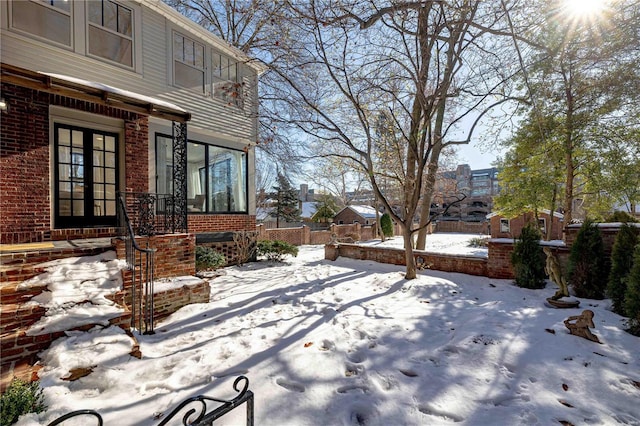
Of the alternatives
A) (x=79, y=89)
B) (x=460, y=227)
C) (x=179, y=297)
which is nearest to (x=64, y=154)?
(x=79, y=89)

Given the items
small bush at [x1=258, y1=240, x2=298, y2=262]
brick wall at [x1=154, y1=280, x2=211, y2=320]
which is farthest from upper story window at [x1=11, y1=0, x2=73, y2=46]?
small bush at [x1=258, y1=240, x2=298, y2=262]

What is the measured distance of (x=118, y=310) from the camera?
3.41m

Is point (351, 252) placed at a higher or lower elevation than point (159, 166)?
lower

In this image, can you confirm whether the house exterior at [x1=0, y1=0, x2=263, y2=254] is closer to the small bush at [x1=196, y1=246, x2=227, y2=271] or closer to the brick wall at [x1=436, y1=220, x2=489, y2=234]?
the small bush at [x1=196, y1=246, x2=227, y2=271]

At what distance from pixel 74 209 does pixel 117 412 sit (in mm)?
5469

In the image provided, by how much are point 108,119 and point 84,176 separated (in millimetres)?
1327

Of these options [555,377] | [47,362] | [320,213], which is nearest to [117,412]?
[47,362]

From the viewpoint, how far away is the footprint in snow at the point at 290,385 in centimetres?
253

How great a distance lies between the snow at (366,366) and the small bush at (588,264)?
0.38 metres

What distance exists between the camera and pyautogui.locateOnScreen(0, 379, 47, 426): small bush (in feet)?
6.41

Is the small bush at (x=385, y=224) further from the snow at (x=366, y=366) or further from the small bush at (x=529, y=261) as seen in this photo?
the snow at (x=366, y=366)

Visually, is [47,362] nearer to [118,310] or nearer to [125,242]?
[118,310]

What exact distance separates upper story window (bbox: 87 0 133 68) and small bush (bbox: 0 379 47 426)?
681cm

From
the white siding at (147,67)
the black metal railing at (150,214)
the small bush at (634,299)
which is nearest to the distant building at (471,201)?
the white siding at (147,67)
